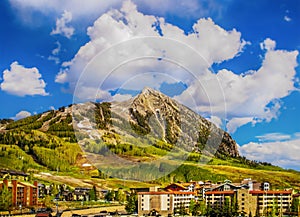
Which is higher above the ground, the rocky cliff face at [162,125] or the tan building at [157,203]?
the rocky cliff face at [162,125]

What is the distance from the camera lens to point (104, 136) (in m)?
81.3

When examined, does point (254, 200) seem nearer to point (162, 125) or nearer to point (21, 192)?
point (21, 192)

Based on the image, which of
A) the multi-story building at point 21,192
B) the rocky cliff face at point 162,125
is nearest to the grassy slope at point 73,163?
the rocky cliff face at point 162,125

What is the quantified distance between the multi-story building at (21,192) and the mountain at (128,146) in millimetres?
21775

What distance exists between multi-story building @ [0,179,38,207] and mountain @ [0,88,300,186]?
857 inches

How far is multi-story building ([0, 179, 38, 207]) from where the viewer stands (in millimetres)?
36156

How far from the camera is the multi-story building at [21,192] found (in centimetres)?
3616

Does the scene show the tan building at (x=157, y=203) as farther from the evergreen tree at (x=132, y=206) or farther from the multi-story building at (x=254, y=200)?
the multi-story building at (x=254, y=200)

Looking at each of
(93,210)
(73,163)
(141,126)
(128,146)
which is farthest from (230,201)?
(141,126)

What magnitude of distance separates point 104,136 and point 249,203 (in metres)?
47.2

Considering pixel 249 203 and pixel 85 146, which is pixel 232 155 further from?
pixel 249 203

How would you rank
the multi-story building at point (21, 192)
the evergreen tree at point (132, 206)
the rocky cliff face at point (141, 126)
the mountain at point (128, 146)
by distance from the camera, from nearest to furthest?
the multi-story building at point (21, 192) < the evergreen tree at point (132, 206) < the mountain at point (128, 146) < the rocky cliff face at point (141, 126)

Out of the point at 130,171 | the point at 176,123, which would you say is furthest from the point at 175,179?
the point at 176,123

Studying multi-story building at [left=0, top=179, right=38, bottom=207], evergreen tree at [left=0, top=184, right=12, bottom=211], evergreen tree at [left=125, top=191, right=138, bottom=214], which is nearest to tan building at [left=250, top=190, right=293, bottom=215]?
evergreen tree at [left=125, top=191, right=138, bottom=214]
